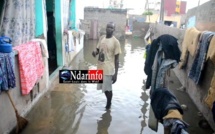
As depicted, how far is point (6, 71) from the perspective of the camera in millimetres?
3619

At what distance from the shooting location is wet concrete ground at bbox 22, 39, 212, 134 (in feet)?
14.2

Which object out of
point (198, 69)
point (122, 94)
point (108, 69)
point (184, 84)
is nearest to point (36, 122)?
point (108, 69)

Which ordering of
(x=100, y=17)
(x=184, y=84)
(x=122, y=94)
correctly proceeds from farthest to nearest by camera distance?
(x=100, y=17) < (x=184, y=84) < (x=122, y=94)

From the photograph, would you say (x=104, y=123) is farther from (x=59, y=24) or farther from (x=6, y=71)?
(x=59, y=24)

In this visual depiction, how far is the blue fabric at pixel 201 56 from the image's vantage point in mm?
4629

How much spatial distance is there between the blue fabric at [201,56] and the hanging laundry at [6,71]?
3916mm

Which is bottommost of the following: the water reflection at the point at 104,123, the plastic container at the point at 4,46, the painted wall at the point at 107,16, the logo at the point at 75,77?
the water reflection at the point at 104,123

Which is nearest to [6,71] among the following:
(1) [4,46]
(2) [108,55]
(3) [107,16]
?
(1) [4,46]

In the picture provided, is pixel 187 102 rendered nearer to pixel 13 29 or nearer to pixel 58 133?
pixel 58 133

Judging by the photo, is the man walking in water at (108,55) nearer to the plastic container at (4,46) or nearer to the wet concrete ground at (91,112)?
the wet concrete ground at (91,112)

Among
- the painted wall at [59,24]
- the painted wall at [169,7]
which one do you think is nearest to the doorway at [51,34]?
the painted wall at [59,24]

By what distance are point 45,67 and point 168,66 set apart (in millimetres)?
3925

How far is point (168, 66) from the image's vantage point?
3.19 metres

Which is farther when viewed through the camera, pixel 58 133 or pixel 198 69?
pixel 198 69
